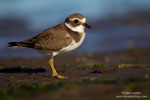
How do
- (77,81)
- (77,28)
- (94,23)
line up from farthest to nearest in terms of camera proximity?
1. (94,23)
2. (77,28)
3. (77,81)

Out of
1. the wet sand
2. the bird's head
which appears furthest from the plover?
the wet sand

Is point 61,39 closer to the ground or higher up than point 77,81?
higher up

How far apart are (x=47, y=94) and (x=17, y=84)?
250 cm

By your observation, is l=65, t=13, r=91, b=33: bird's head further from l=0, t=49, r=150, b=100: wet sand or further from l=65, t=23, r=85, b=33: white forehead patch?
l=0, t=49, r=150, b=100: wet sand

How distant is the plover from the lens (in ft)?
35.9


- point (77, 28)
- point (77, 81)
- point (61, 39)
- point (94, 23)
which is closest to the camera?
point (77, 81)

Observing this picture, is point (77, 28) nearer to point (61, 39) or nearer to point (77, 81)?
point (61, 39)

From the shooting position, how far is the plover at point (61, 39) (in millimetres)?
10945

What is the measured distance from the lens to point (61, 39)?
11.0 m

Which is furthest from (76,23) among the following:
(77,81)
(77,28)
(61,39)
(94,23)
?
(94,23)

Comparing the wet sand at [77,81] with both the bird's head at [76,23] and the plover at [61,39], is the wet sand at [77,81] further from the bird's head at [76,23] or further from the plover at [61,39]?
the bird's head at [76,23]

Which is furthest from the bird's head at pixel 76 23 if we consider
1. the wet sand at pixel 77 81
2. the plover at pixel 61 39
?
the wet sand at pixel 77 81

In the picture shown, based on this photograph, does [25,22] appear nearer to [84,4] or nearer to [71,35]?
[84,4]

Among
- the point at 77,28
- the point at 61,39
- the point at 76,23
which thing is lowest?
the point at 61,39
